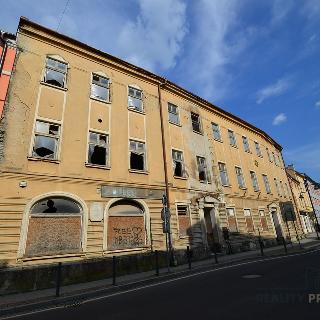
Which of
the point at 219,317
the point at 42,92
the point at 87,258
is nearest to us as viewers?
the point at 219,317

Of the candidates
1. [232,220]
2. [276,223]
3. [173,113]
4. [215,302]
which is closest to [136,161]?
[173,113]

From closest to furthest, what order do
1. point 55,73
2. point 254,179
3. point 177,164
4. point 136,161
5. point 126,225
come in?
1. point 126,225
2. point 55,73
3. point 136,161
4. point 177,164
5. point 254,179

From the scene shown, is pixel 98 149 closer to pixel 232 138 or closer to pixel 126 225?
pixel 126 225

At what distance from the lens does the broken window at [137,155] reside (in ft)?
50.6

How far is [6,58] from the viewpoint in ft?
42.0

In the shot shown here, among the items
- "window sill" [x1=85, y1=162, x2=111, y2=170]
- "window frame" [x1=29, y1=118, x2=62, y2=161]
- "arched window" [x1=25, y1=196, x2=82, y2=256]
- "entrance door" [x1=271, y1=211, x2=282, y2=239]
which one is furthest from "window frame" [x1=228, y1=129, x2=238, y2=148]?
"arched window" [x1=25, y1=196, x2=82, y2=256]

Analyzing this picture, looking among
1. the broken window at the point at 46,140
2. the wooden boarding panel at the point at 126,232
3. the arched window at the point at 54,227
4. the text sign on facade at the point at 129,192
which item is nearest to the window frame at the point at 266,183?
the text sign on facade at the point at 129,192

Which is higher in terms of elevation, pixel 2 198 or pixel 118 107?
pixel 118 107

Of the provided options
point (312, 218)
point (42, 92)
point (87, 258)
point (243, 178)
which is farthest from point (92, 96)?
point (312, 218)

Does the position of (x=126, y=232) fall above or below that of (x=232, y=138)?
below

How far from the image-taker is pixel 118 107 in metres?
15.9

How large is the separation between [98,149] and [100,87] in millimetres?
4148

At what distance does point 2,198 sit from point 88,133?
5.18m

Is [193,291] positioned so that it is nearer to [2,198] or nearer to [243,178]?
[2,198]
